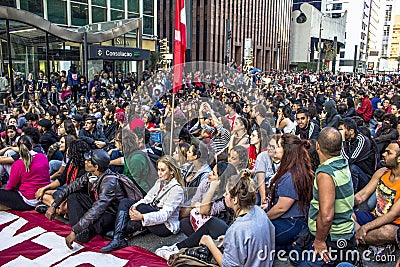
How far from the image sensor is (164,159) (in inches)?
176

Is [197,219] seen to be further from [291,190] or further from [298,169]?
[298,169]

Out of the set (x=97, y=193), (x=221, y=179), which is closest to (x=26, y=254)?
(x=97, y=193)

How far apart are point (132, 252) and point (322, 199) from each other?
2443 mm

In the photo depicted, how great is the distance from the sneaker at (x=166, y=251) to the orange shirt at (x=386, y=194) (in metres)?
2.39

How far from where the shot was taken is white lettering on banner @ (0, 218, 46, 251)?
15.1ft

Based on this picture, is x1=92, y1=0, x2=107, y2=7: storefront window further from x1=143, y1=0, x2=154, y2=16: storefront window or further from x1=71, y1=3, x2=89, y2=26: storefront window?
x1=143, y1=0, x2=154, y2=16: storefront window

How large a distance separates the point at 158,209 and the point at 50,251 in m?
1.39

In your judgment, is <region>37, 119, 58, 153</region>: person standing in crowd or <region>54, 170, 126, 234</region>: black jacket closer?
<region>54, 170, 126, 234</region>: black jacket

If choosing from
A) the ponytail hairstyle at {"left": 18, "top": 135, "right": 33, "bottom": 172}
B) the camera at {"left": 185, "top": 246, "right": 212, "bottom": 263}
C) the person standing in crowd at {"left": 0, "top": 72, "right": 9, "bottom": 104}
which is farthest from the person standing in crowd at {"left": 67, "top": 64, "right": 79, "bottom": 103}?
the camera at {"left": 185, "top": 246, "right": 212, "bottom": 263}

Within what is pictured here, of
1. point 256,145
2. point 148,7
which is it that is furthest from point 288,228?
point 148,7

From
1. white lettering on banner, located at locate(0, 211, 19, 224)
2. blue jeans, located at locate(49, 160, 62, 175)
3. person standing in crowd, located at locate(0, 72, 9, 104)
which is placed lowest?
white lettering on banner, located at locate(0, 211, 19, 224)

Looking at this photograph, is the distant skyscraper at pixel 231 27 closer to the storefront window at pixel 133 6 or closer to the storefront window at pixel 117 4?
the storefront window at pixel 133 6

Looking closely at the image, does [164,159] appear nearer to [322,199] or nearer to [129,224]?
[129,224]

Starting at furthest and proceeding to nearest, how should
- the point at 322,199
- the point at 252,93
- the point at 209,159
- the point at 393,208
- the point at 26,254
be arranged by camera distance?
the point at 252,93
the point at 209,159
the point at 26,254
the point at 393,208
the point at 322,199
